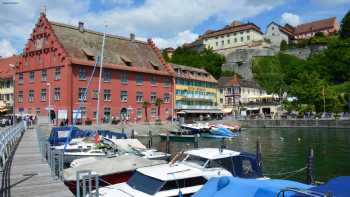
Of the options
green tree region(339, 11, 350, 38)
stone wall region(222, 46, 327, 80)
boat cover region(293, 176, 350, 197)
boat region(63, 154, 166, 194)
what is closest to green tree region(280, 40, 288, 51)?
stone wall region(222, 46, 327, 80)

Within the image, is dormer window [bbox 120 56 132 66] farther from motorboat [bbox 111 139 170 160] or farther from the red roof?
motorboat [bbox 111 139 170 160]

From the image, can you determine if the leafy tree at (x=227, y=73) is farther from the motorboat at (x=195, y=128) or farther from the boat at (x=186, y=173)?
the boat at (x=186, y=173)

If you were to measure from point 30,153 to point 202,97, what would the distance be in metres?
77.1

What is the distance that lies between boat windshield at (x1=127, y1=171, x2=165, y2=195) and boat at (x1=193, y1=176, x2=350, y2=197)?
2.85 meters

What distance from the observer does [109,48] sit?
75938 mm

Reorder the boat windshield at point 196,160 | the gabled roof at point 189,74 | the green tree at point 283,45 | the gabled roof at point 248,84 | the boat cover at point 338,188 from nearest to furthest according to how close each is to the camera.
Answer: the boat cover at point 338,188
the boat windshield at point 196,160
the gabled roof at point 189,74
the gabled roof at point 248,84
the green tree at point 283,45

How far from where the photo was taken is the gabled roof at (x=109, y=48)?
2701 inches

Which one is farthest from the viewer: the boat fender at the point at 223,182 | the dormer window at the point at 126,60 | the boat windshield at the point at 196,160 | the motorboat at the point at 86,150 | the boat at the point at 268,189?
the dormer window at the point at 126,60

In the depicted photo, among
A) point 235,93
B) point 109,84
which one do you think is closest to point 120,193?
point 109,84

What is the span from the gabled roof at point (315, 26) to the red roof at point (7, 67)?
5432 inches

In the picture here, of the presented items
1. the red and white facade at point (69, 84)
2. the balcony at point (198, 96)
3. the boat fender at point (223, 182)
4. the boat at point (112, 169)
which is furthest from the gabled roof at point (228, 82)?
the boat fender at point (223, 182)

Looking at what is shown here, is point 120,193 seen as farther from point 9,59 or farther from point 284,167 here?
point 9,59

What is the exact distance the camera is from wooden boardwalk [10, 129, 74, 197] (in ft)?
47.1

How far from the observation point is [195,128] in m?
70.5
